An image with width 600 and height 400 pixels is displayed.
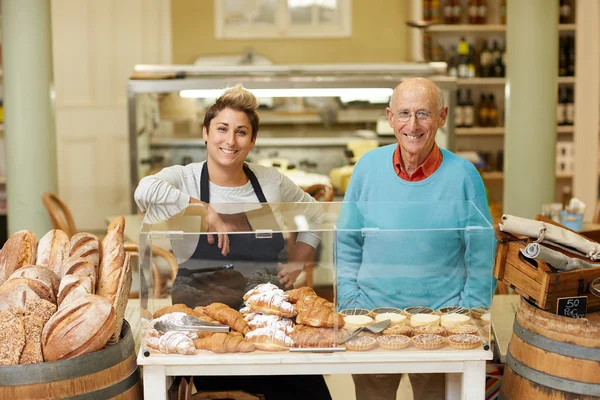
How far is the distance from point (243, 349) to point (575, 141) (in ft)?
19.8

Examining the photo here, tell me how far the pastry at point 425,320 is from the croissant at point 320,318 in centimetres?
21

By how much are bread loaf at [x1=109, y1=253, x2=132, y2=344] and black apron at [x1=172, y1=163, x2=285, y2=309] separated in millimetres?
155

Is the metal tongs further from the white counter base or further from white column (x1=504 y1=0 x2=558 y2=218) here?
white column (x1=504 y1=0 x2=558 y2=218)

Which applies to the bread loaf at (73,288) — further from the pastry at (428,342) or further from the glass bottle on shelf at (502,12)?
the glass bottle on shelf at (502,12)

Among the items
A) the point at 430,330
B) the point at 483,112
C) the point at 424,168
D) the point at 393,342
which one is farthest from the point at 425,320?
the point at 483,112

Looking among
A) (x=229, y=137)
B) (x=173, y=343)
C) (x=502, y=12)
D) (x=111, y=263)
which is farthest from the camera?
(x=502, y=12)

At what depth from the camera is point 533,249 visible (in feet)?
7.04

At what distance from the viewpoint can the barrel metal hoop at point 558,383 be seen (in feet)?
7.08

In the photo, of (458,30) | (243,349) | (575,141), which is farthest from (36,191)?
(575,141)

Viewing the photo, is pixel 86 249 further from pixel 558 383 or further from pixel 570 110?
pixel 570 110

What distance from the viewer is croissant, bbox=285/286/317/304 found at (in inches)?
89.3

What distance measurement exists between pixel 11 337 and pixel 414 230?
110cm

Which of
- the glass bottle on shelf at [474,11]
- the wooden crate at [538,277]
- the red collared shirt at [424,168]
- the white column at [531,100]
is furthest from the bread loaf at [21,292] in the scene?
the glass bottle on shelf at [474,11]

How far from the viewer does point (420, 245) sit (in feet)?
7.45
